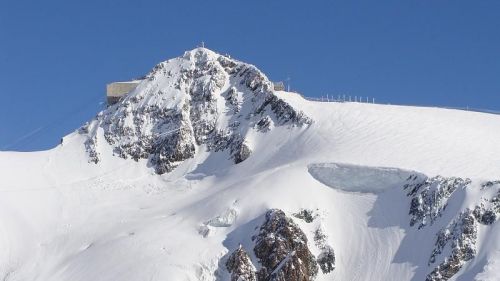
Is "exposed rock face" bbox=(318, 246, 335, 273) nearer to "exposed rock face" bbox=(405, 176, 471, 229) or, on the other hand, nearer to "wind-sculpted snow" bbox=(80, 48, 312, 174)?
"exposed rock face" bbox=(405, 176, 471, 229)

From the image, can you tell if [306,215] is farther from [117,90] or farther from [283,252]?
[117,90]

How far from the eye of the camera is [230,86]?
11731cm

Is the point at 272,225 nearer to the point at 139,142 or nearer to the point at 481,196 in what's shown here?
the point at 481,196

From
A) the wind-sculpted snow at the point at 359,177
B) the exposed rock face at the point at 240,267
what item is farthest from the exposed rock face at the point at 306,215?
the exposed rock face at the point at 240,267

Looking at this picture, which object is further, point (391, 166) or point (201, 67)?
point (201, 67)

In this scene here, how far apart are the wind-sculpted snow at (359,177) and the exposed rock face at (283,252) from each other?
8.15 m

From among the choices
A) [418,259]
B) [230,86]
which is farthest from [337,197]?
[230,86]

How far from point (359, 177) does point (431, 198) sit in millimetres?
9277

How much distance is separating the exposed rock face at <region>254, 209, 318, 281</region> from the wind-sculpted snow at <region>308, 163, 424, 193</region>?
26.7ft

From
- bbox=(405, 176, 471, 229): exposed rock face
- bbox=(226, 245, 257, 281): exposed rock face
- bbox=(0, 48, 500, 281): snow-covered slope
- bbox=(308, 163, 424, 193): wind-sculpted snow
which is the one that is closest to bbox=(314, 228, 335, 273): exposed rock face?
bbox=(0, 48, 500, 281): snow-covered slope

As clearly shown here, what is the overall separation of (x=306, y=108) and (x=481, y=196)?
2944 centimetres

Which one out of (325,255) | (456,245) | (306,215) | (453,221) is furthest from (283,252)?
(456,245)

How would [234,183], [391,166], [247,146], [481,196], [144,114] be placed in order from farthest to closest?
[144,114] < [247,146] < [234,183] < [391,166] < [481,196]

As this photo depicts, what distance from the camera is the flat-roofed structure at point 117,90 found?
123 meters
